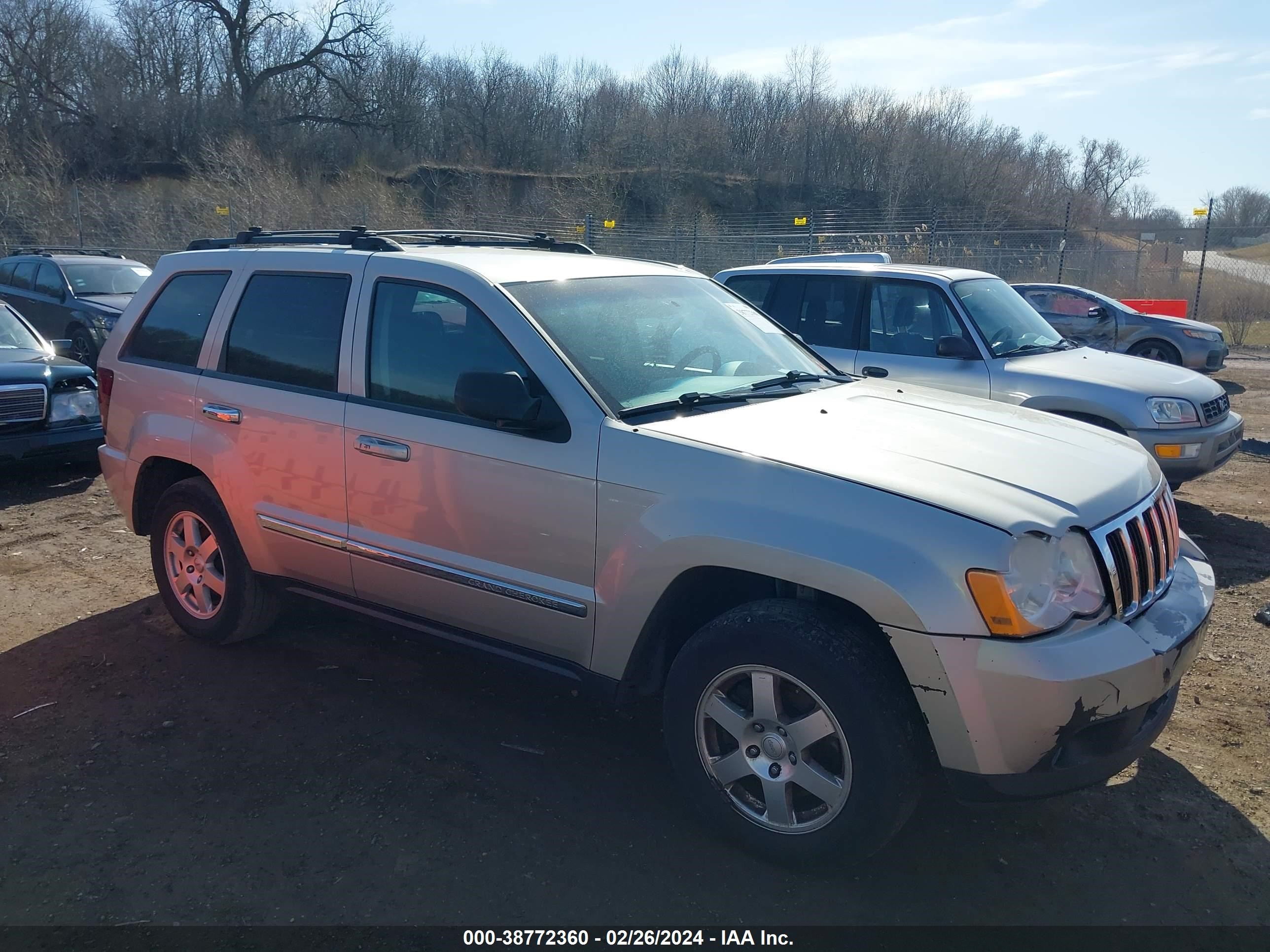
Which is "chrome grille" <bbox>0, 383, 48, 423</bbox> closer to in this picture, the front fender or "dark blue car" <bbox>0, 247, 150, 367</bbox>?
"dark blue car" <bbox>0, 247, 150, 367</bbox>

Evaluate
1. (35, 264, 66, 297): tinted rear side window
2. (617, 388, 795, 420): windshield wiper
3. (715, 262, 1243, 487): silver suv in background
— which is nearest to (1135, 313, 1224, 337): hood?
(715, 262, 1243, 487): silver suv in background

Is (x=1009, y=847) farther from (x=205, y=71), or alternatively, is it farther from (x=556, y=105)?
(x=556, y=105)

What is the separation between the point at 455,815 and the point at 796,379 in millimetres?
2182

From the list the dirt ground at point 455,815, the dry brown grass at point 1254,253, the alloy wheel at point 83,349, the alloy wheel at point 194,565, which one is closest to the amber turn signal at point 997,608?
the dirt ground at point 455,815

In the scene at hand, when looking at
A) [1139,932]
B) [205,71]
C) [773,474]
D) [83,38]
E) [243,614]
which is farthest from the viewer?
[205,71]

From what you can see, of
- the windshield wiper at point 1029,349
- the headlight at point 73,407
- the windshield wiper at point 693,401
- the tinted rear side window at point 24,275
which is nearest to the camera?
the windshield wiper at point 693,401

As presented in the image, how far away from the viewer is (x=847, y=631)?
2844 millimetres

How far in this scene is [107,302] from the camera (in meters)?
13.9

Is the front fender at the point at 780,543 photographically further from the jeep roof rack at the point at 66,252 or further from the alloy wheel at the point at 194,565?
the jeep roof rack at the point at 66,252

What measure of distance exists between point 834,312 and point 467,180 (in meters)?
42.9

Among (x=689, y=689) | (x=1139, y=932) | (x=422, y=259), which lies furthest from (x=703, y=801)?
(x=422, y=259)

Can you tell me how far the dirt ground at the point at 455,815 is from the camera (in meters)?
2.88

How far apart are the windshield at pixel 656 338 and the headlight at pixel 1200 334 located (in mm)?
12009

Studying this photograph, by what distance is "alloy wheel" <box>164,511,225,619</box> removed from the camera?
15.5 feet
